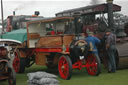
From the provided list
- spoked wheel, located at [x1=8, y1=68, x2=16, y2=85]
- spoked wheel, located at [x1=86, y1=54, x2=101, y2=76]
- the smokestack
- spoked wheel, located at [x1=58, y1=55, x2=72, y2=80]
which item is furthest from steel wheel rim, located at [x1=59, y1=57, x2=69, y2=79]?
the smokestack

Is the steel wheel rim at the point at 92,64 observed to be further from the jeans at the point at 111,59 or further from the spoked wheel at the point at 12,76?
the spoked wheel at the point at 12,76

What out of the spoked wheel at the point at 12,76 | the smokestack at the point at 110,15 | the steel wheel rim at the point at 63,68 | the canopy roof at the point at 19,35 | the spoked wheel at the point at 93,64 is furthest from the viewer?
the smokestack at the point at 110,15

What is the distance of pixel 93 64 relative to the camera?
7590 millimetres

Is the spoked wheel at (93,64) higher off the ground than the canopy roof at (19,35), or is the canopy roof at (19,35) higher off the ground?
the canopy roof at (19,35)

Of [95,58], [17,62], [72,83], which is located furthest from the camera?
[17,62]

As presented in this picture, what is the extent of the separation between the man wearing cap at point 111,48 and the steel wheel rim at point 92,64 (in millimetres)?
739

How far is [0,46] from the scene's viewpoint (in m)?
6.04

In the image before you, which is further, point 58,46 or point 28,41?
point 28,41

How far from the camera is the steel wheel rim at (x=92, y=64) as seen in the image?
7590mm

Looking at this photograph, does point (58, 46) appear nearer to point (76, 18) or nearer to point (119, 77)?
point (76, 18)

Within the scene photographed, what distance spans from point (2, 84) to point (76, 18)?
114 inches

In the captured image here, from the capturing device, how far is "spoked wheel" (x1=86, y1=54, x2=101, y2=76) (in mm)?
7332

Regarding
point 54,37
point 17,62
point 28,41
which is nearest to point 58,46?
point 54,37

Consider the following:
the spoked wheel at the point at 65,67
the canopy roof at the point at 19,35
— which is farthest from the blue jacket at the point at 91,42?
the canopy roof at the point at 19,35
